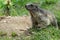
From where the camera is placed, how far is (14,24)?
772 cm

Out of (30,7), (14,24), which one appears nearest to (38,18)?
(30,7)

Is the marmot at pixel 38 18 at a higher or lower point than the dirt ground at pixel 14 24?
higher

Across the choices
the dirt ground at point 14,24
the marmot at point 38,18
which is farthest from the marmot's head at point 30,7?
the dirt ground at point 14,24

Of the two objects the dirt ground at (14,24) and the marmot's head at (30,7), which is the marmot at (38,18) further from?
the dirt ground at (14,24)

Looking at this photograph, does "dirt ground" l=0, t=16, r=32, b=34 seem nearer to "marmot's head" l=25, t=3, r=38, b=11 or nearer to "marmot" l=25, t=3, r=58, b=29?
"marmot" l=25, t=3, r=58, b=29

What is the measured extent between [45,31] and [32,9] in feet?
2.44

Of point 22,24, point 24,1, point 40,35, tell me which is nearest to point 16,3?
point 24,1

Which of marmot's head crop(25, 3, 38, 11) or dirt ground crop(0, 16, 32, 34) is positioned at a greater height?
marmot's head crop(25, 3, 38, 11)

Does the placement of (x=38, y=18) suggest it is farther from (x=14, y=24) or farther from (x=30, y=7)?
(x=14, y=24)

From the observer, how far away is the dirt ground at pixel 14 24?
7.13 m

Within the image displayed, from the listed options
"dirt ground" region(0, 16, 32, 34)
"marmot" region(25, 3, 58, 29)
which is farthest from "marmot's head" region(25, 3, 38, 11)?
"dirt ground" region(0, 16, 32, 34)

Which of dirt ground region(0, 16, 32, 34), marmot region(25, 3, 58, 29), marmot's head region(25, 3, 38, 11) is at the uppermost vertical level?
marmot's head region(25, 3, 38, 11)

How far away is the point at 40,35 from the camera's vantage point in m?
6.40

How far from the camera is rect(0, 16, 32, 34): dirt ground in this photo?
23.4 ft
